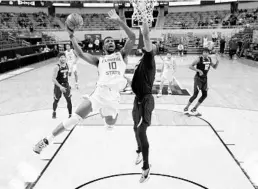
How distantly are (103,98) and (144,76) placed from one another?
26.0 inches

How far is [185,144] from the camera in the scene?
5680mm

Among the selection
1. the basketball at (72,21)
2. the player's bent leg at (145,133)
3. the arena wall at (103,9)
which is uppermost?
the arena wall at (103,9)

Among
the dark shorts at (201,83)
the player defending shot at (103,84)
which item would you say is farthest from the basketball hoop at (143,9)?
the dark shorts at (201,83)

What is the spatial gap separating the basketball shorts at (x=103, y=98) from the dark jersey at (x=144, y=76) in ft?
1.10

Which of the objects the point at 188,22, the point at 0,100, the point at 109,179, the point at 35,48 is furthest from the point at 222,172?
the point at 188,22

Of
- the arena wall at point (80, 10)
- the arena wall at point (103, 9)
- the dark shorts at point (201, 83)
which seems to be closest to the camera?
the dark shorts at point (201, 83)

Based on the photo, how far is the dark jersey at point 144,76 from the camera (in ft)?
13.0

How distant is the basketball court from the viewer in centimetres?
434

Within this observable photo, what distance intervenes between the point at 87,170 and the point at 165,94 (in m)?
6.20

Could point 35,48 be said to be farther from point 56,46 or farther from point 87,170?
point 87,170

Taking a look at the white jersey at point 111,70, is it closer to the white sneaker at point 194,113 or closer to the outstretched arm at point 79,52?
the outstretched arm at point 79,52

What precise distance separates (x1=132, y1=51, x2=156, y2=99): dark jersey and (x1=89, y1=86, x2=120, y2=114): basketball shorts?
1.10 feet

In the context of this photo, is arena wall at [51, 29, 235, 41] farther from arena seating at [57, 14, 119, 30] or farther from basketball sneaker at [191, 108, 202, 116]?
basketball sneaker at [191, 108, 202, 116]

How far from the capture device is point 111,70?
4.05 metres
